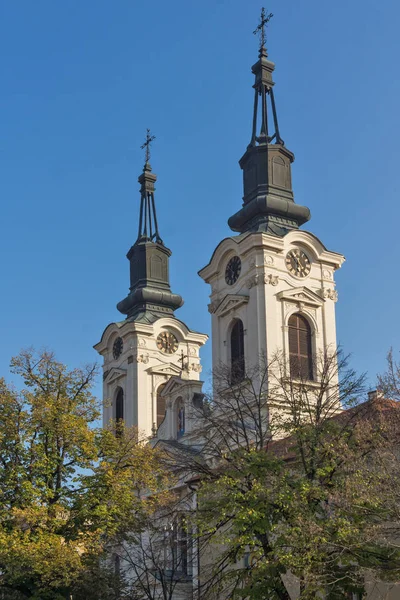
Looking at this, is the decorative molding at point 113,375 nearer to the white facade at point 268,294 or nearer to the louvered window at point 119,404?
the louvered window at point 119,404

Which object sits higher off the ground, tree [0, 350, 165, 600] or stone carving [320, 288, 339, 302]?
stone carving [320, 288, 339, 302]

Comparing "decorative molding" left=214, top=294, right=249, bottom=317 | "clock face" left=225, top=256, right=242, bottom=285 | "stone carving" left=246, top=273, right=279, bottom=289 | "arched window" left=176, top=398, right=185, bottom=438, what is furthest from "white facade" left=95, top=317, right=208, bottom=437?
"stone carving" left=246, top=273, right=279, bottom=289

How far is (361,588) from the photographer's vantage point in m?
22.2

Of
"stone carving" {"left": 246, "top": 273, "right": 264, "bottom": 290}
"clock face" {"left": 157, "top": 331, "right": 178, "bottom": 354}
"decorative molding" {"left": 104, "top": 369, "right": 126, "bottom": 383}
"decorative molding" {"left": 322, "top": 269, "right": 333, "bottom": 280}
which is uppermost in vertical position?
"decorative molding" {"left": 322, "top": 269, "right": 333, "bottom": 280}

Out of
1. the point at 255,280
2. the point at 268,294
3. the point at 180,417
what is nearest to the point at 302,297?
the point at 268,294

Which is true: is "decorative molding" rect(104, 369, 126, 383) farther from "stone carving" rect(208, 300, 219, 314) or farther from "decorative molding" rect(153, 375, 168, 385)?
"stone carving" rect(208, 300, 219, 314)

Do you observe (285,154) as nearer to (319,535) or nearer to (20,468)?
(20,468)

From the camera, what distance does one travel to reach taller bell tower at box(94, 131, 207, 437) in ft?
181

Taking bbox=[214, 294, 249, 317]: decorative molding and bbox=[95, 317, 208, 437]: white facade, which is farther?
bbox=[95, 317, 208, 437]: white facade

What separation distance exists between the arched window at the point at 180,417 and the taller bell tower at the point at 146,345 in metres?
3.45

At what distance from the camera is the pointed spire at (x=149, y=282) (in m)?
58.6

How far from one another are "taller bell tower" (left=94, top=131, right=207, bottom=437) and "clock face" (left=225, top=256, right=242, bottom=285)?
22.0 ft

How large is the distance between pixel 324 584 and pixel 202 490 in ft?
15.6

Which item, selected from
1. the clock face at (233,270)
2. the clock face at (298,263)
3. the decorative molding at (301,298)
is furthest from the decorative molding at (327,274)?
the clock face at (233,270)
